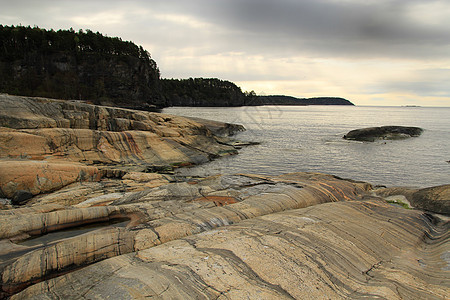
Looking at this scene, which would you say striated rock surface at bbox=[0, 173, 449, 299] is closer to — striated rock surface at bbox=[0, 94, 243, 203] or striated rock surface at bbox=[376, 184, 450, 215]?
striated rock surface at bbox=[376, 184, 450, 215]

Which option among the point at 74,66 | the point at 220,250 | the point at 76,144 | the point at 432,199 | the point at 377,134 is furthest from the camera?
the point at 74,66

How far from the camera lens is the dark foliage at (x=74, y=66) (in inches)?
3546

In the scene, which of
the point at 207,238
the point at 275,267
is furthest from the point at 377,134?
the point at 275,267

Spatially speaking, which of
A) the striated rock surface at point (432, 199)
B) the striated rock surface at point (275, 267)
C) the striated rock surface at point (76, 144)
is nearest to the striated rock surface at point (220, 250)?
the striated rock surface at point (275, 267)

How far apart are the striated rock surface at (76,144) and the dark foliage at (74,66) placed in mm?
71565

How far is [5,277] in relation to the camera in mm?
5062

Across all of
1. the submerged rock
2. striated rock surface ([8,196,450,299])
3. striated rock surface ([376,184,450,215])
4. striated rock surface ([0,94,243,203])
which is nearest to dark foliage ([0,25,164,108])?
striated rock surface ([0,94,243,203])

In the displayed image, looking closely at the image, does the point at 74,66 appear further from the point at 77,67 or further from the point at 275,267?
the point at 275,267

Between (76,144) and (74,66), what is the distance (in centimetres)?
10413

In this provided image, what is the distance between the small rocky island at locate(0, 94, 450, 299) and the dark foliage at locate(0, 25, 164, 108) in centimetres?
8288

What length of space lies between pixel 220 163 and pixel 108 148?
927 cm

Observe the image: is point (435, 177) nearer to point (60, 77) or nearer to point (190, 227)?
point (190, 227)

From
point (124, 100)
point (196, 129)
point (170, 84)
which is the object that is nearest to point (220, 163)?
point (196, 129)

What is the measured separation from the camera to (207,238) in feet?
21.5
